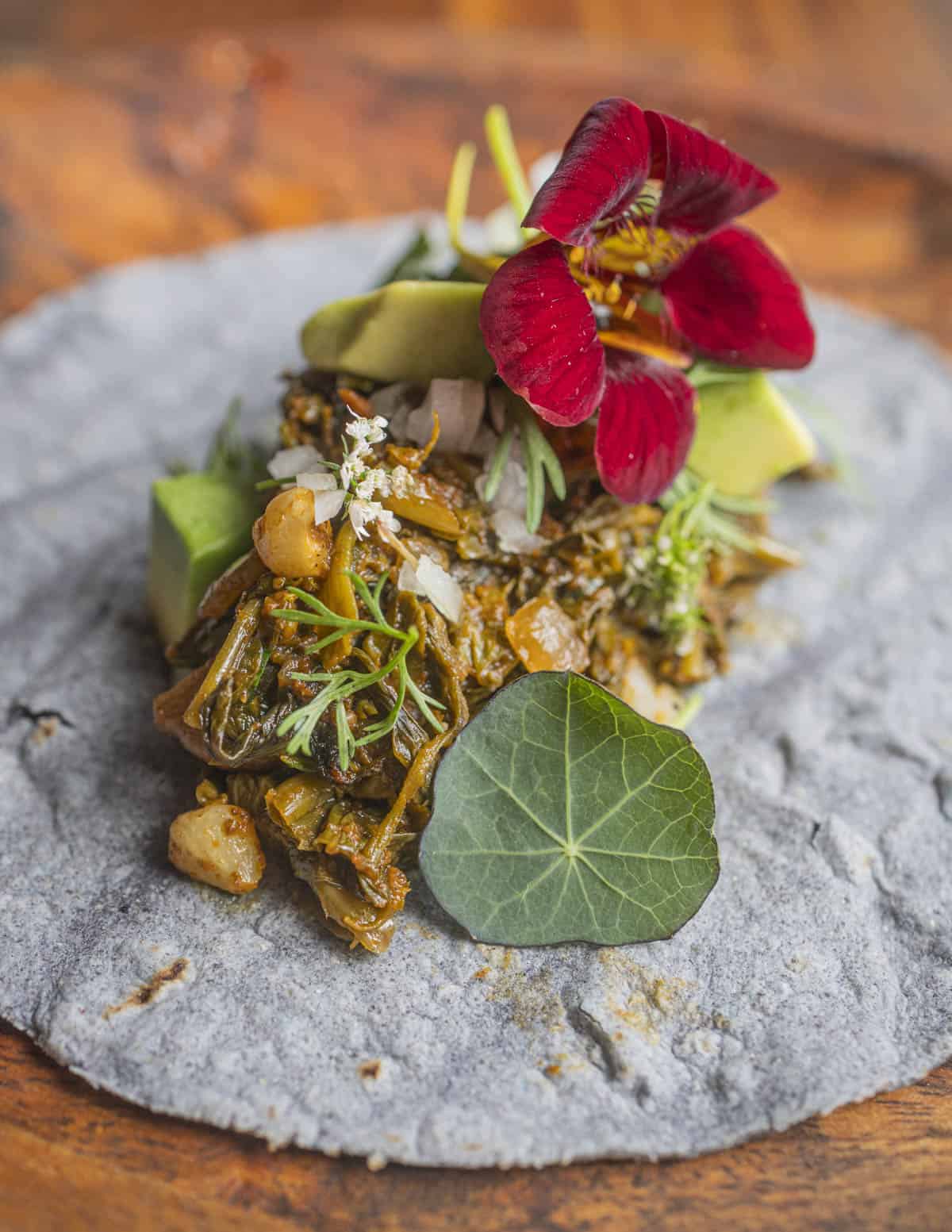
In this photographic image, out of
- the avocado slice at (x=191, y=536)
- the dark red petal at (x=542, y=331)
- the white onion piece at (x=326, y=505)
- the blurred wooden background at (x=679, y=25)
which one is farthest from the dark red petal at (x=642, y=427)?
the blurred wooden background at (x=679, y=25)

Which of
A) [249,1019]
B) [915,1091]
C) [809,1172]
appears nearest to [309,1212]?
[249,1019]

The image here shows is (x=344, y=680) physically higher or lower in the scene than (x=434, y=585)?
lower

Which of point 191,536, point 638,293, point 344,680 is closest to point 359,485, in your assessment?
point 344,680

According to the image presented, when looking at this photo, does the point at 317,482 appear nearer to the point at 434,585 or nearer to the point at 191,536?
the point at 434,585

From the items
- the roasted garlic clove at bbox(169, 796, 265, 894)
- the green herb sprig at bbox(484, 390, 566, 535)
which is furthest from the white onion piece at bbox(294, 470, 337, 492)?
the roasted garlic clove at bbox(169, 796, 265, 894)

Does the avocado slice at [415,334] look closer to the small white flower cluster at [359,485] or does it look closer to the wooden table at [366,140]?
the small white flower cluster at [359,485]

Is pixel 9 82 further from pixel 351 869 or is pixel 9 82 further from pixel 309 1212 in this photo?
pixel 309 1212
